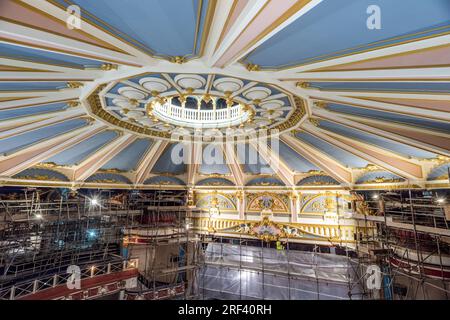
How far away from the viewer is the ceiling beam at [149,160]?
11.0m

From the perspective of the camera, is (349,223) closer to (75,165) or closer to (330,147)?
(330,147)

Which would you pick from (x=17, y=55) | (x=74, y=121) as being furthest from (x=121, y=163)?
(x=17, y=55)

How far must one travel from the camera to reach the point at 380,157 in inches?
350

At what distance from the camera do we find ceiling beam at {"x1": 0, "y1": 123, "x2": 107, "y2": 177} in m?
8.37

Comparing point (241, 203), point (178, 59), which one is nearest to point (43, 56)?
point (178, 59)

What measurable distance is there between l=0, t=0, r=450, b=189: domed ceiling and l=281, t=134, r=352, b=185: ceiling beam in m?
0.08

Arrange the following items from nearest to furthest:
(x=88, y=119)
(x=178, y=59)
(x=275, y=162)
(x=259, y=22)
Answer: (x=259, y=22), (x=178, y=59), (x=88, y=119), (x=275, y=162)

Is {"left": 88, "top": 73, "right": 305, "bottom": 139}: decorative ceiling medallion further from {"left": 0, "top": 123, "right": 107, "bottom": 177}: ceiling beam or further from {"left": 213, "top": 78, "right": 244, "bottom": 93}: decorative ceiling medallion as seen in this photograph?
{"left": 0, "top": 123, "right": 107, "bottom": 177}: ceiling beam

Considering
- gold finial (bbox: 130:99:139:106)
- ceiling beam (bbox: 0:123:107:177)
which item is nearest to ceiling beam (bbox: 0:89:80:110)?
gold finial (bbox: 130:99:139:106)

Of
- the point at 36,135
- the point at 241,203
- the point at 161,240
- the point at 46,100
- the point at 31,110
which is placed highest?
the point at 46,100

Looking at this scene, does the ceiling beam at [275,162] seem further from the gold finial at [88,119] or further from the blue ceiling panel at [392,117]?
the gold finial at [88,119]

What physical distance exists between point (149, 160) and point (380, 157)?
10447 millimetres

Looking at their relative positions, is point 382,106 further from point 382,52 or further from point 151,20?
point 151,20

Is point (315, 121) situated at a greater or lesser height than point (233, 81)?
lesser
